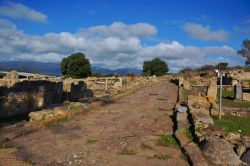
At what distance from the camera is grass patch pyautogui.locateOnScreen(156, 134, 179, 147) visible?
31.8 ft

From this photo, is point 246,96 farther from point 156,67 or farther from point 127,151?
point 156,67

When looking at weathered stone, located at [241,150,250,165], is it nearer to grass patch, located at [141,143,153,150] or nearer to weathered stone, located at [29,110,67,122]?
grass patch, located at [141,143,153,150]

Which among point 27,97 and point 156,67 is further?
Answer: point 156,67

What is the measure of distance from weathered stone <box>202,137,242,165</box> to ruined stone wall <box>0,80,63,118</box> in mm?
17458

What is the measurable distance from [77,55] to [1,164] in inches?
3484

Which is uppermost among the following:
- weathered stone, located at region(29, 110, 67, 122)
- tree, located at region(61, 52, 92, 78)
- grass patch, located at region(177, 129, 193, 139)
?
tree, located at region(61, 52, 92, 78)

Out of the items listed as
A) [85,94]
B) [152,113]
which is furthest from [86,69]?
[152,113]

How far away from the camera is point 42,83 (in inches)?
1171

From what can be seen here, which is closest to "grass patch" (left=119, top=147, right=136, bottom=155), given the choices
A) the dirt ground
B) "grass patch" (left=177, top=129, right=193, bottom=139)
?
the dirt ground

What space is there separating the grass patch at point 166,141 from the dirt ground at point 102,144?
0.14 meters

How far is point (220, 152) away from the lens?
8.15 meters

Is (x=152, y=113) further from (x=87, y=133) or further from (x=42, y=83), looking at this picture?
(x=42, y=83)

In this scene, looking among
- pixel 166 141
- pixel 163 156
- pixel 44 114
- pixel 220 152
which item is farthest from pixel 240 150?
pixel 44 114

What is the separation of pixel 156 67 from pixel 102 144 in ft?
293
